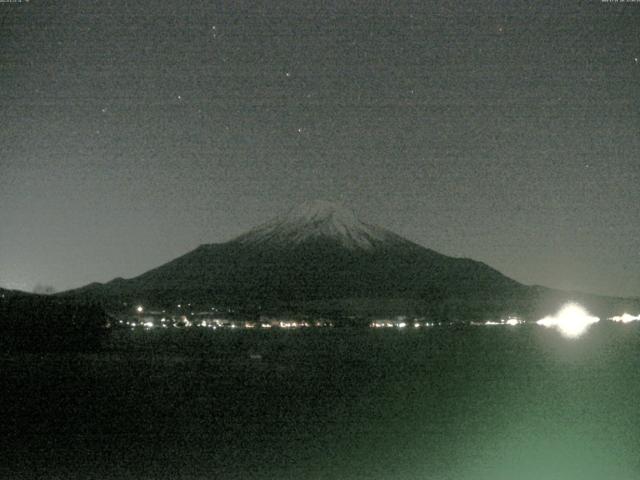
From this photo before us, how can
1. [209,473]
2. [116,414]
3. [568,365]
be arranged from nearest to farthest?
[209,473]
[116,414]
[568,365]

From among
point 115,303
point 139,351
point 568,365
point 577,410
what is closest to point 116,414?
point 577,410

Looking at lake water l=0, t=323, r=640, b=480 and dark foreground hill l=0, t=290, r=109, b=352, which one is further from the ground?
dark foreground hill l=0, t=290, r=109, b=352

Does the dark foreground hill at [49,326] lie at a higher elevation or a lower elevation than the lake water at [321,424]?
higher

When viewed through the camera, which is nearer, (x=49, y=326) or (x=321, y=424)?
(x=321, y=424)

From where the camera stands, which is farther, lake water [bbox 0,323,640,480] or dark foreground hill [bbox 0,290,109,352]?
dark foreground hill [bbox 0,290,109,352]

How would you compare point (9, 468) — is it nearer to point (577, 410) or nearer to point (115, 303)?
point (577, 410)

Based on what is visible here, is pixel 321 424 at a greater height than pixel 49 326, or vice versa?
pixel 49 326

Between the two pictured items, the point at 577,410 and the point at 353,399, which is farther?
the point at 353,399

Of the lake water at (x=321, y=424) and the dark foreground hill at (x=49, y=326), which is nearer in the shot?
the lake water at (x=321, y=424)
